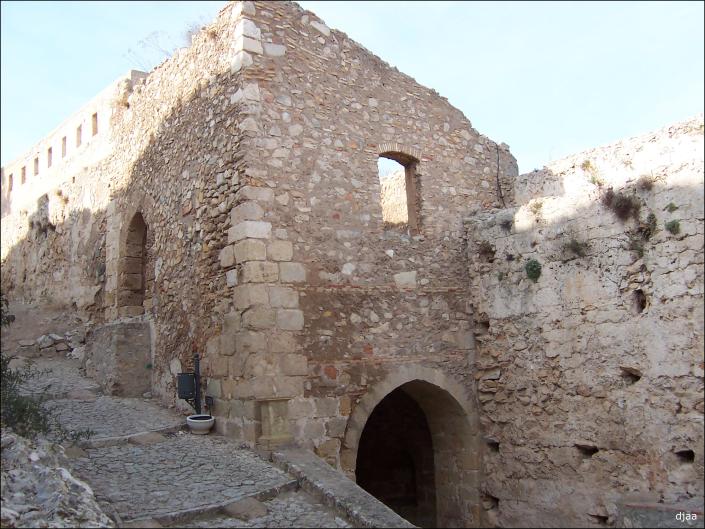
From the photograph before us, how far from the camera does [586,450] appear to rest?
7195mm

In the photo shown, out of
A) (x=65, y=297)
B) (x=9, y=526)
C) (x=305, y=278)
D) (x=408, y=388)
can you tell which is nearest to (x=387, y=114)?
(x=305, y=278)

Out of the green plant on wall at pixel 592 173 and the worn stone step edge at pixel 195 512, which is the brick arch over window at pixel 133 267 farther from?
the green plant on wall at pixel 592 173

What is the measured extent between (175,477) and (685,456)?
196 inches

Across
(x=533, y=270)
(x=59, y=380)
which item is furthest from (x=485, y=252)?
(x=59, y=380)

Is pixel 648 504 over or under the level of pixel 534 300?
under

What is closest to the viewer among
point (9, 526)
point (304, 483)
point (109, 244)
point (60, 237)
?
point (9, 526)

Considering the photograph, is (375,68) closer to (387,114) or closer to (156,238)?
(387,114)

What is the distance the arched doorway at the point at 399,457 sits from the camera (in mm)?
10375

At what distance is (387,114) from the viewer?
836 cm

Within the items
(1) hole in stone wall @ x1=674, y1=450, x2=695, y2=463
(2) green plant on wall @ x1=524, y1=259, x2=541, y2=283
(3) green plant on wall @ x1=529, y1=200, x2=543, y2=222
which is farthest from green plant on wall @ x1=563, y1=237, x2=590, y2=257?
(1) hole in stone wall @ x1=674, y1=450, x2=695, y2=463

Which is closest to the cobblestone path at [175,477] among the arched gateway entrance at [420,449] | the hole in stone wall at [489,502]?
the arched gateway entrance at [420,449]

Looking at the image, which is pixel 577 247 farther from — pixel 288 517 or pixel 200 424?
pixel 200 424

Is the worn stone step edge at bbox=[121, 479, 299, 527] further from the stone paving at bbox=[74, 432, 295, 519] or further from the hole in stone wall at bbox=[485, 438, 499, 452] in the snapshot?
the hole in stone wall at bbox=[485, 438, 499, 452]

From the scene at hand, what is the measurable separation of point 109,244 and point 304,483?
6.33 metres
